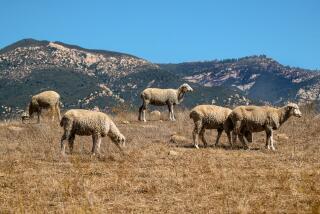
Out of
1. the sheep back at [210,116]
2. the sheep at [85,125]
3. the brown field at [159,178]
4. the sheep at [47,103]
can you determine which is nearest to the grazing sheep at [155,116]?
the sheep at [47,103]

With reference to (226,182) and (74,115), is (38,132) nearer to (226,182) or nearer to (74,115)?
(74,115)

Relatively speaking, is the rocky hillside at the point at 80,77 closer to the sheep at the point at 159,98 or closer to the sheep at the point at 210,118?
the sheep at the point at 159,98

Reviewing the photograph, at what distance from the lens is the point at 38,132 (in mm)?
25344

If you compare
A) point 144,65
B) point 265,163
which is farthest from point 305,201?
point 144,65

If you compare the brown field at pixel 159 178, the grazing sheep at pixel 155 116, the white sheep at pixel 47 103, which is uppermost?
the white sheep at pixel 47 103

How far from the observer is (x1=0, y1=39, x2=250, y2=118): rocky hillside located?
108675 mm

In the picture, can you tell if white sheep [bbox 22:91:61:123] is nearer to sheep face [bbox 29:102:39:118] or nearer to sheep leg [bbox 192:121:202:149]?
sheep face [bbox 29:102:39:118]

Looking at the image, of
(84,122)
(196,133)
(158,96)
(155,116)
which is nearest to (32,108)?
(158,96)

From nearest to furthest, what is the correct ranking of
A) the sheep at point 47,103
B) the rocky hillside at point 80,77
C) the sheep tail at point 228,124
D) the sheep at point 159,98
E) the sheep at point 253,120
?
the sheep at point 253,120 → the sheep tail at point 228,124 → the sheep at point 47,103 → the sheep at point 159,98 → the rocky hillside at point 80,77

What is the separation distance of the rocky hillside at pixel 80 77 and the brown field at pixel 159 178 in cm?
7134

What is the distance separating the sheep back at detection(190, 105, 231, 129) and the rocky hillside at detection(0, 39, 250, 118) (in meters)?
69.3

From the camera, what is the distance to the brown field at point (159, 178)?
36.0 ft

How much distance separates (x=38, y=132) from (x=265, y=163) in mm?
12503

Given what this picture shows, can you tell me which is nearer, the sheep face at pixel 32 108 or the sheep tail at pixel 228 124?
the sheep tail at pixel 228 124
